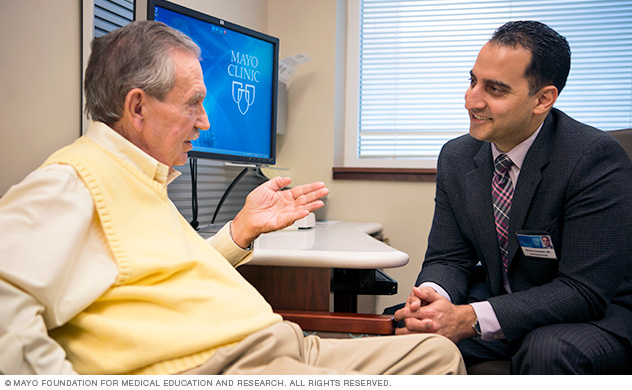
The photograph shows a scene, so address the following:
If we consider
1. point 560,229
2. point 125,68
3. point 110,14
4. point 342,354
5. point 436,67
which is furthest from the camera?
point 436,67

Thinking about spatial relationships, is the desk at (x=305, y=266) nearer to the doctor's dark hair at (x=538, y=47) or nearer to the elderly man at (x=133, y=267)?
the elderly man at (x=133, y=267)

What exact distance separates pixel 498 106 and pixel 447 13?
1.55 meters

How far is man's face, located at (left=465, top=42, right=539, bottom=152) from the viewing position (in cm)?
144

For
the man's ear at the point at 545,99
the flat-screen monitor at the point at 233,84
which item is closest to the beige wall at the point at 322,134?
the flat-screen monitor at the point at 233,84

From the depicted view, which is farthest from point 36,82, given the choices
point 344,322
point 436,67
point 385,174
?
point 436,67

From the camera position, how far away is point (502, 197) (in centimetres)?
150

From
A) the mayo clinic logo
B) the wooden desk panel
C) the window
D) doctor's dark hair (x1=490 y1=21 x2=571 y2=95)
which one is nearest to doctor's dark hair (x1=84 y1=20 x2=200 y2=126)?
the wooden desk panel

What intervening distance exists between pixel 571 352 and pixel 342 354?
0.53 meters

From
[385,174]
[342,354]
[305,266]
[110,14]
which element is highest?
[110,14]

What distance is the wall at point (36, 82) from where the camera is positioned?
1.20m

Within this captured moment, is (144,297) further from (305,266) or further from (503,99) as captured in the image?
(503,99)

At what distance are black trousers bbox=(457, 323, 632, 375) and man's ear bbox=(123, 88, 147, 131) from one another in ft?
3.37
